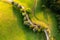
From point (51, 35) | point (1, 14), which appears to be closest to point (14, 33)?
point (1, 14)

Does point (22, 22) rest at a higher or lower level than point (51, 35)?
higher

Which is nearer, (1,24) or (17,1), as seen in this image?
(1,24)

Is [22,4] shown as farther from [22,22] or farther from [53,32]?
[53,32]

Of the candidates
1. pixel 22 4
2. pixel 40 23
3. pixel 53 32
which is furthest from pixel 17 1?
pixel 53 32

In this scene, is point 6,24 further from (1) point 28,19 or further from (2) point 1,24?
(1) point 28,19

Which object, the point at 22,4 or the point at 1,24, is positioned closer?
the point at 1,24

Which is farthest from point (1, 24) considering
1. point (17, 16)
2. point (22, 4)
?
point (22, 4)

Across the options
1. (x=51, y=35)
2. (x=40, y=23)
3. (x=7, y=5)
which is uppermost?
(x=7, y=5)

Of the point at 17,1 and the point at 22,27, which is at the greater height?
the point at 17,1
